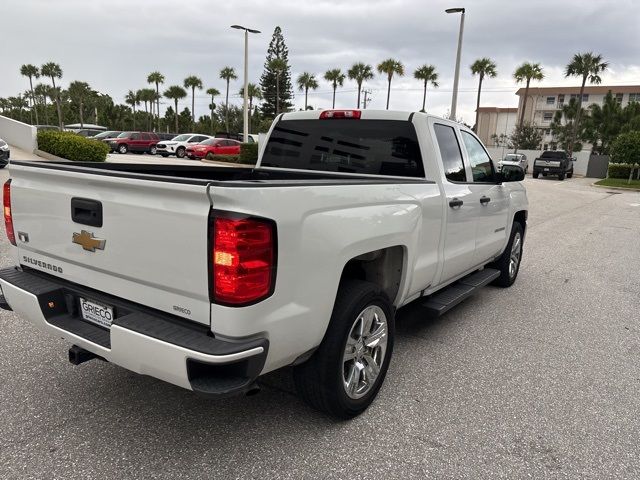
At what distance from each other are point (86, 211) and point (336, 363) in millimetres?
1577

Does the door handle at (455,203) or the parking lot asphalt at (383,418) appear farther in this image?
the door handle at (455,203)

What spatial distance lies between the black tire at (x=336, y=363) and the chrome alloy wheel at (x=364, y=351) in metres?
0.07

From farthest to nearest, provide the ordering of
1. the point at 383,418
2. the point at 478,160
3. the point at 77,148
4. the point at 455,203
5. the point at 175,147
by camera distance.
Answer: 1. the point at 175,147
2. the point at 77,148
3. the point at 478,160
4. the point at 455,203
5. the point at 383,418

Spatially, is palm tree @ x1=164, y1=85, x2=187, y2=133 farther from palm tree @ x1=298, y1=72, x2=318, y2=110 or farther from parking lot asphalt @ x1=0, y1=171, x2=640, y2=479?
parking lot asphalt @ x1=0, y1=171, x2=640, y2=479

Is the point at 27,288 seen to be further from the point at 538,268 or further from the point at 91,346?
the point at 538,268

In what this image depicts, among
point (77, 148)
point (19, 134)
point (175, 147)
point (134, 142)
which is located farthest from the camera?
point (134, 142)

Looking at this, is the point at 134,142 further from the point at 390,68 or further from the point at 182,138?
the point at 390,68

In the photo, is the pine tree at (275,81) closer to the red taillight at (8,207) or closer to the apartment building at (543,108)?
the apartment building at (543,108)

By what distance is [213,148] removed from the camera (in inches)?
1171

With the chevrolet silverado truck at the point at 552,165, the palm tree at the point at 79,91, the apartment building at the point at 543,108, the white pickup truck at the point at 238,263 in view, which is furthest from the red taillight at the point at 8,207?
the palm tree at the point at 79,91

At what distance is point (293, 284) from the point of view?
2.33m

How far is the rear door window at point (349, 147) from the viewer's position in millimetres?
3863

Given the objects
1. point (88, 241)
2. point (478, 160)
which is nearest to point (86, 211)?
point (88, 241)

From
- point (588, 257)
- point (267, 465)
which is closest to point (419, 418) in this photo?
point (267, 465)
